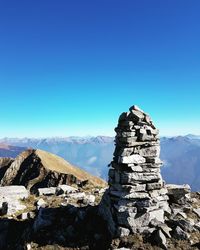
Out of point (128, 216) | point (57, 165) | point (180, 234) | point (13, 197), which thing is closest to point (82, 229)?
point (128, 216)

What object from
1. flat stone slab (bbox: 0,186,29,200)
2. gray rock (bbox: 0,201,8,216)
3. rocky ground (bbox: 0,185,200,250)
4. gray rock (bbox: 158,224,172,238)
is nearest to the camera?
rocky ground (bbox: 0,185,200,250)

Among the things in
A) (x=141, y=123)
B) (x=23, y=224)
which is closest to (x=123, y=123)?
(x=141, y=123)

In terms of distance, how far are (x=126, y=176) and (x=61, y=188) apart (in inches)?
661

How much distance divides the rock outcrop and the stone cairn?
60.7 meters

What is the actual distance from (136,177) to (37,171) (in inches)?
3137

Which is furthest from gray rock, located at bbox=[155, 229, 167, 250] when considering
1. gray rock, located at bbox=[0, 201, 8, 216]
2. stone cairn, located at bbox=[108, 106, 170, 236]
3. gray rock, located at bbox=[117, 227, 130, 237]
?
gray rock, located at bbox=[0, 201, 8, 216]

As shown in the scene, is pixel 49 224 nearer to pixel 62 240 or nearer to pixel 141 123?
pixel 62 240

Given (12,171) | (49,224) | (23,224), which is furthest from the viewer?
(12,171)

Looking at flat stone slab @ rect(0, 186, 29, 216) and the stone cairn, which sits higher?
the stone cairn

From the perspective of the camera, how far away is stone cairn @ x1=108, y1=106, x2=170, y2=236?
814 inches

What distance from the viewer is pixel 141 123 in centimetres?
2262

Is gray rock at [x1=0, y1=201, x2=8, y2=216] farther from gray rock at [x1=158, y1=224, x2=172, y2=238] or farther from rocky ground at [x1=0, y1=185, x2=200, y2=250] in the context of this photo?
gray rock at [x1=158, y1=224, x2=172, y2=238]

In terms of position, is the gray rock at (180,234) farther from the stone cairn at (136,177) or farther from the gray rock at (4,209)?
the gray rock at (4,209)

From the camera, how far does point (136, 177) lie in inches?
840
